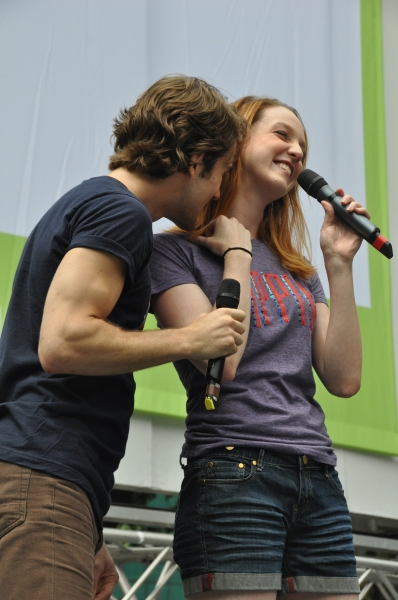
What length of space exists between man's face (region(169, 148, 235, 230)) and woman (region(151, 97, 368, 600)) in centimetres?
9

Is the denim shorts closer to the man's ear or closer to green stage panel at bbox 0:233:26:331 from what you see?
the man's ear

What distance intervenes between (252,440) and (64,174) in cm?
164

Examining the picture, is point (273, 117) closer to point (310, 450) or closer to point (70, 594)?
point (310, 450)

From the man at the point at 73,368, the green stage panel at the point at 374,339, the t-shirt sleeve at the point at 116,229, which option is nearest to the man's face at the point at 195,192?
the man at the point at 73,368

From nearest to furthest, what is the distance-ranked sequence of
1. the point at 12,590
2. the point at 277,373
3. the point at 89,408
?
the point at 12,590, the point at 89,408, the point at 277,373

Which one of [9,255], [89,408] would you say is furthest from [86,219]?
[9,255]

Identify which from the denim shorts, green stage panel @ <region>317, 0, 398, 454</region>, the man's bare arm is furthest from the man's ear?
green stage panel @ <region>317, 0, 398, 454</region>

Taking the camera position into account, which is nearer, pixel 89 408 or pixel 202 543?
pixel 89 408

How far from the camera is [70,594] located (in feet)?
4.00

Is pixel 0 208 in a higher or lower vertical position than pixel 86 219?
lower

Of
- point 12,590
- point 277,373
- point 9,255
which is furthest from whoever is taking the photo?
point 9,255

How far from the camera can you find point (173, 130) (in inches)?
64.7

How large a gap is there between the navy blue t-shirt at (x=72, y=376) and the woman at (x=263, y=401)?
218mm

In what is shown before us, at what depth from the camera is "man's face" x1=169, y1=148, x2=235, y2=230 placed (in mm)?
1667
